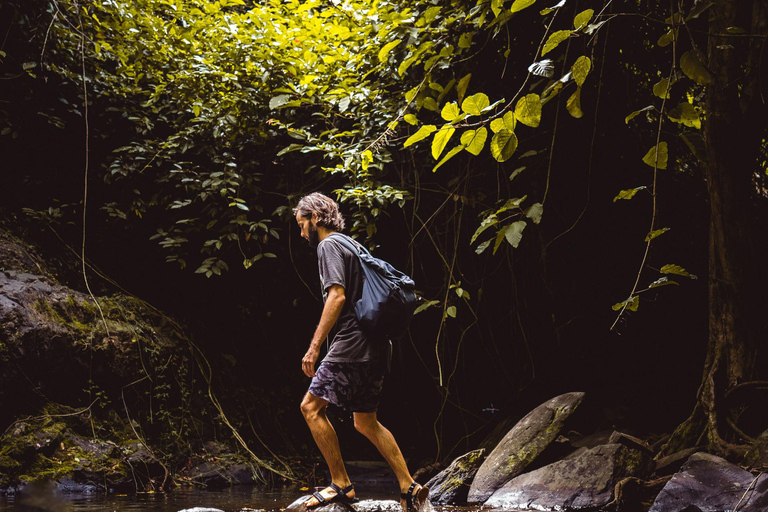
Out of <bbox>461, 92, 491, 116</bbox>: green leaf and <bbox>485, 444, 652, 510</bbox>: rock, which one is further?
<bbox>485, 444, 652, 510</bbox>: rock

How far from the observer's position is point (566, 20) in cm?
519

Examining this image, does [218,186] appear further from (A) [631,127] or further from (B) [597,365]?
(B) [597,365]

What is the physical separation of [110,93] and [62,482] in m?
3.74

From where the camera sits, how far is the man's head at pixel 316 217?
4355 millimetres

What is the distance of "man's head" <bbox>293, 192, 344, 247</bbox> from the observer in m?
4.36

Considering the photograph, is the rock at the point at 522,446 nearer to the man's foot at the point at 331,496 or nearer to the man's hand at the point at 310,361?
the man's foot at the point at 331,496

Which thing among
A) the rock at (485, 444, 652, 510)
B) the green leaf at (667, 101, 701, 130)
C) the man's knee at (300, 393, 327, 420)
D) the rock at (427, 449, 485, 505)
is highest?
the green leaf at (667, 101, 701, 130)

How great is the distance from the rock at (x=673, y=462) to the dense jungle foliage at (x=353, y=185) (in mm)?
1604

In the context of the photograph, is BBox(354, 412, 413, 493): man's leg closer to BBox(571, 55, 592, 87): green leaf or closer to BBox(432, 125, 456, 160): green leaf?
BBox(432, 125, 456, 160): green leaf

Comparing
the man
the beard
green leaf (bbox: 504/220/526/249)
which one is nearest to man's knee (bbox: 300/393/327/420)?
the man

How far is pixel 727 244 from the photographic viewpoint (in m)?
4.52

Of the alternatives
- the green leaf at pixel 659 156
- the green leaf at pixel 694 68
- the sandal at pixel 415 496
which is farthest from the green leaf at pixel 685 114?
the sandal at pixel 415 496

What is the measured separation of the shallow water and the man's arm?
105 cm

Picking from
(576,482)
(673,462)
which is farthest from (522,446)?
(673,462)
